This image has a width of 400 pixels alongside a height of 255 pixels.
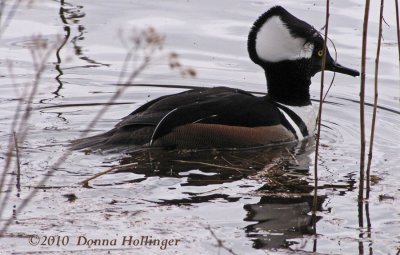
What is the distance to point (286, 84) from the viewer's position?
9.22 meters

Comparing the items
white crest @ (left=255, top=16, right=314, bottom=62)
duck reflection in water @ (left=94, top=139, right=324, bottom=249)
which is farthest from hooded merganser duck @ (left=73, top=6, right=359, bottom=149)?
duck reflection in water @ (left=94, top=139, right=324, bottom=249)

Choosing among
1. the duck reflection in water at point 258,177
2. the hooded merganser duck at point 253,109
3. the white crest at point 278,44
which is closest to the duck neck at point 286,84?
the hooded merganser duck at point 253,109

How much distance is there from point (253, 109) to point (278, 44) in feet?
2.41

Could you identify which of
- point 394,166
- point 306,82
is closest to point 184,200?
point 394,166

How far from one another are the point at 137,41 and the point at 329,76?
260 inches

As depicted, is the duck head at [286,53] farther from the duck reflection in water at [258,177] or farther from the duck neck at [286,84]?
the duck reflection in water at [258,177]

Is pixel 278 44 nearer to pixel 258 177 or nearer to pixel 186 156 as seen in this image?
pixel 186 156

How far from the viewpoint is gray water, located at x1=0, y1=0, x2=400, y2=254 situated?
6117 millimetres

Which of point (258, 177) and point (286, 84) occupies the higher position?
point (286, 84)

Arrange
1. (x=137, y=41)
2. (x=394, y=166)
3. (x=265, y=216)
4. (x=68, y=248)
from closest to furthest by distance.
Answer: (x=137, y=41)
(x=68, y=248)
(x=265, y=216)
(x=394, y=166)

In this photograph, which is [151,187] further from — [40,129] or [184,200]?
[40,129]

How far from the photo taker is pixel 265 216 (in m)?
6.67

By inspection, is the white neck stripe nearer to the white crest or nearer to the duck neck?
the duck neck

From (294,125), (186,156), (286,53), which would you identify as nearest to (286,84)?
(286,53)
